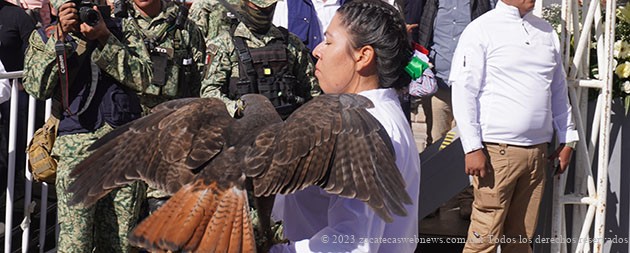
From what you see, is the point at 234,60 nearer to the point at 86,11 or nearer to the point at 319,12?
the point at 86,11

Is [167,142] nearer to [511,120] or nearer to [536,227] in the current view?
[511,120]

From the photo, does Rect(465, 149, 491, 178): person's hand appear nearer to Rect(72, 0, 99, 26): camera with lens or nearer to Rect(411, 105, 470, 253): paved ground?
Rect(411, 105, 470, 253): paved ground

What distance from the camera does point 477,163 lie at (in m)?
5.69

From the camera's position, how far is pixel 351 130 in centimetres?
298

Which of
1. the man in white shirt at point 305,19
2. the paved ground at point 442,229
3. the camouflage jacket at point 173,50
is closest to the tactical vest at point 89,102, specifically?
the camouflage jacket at point 173,50

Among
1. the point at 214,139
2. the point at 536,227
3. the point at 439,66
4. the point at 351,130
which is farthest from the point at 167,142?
the point at 439,66

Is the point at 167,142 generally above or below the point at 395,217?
above

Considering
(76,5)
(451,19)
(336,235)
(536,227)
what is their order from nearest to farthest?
1. (336,235)
2. (76,5)
3. (536,227)
4. (451,19)

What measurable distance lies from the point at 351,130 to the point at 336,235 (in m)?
0.34

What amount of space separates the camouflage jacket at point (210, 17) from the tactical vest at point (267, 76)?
1157 mm

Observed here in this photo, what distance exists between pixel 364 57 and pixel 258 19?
2.53 meters

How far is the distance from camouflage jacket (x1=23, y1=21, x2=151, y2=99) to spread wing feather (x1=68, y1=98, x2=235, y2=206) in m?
2.04

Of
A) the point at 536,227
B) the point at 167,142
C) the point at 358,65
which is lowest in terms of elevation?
the point at 536,227

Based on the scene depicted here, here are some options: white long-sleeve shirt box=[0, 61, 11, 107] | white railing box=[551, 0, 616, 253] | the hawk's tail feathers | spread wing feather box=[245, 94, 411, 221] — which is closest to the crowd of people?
white railing box=[551, 0, 616, 253]
